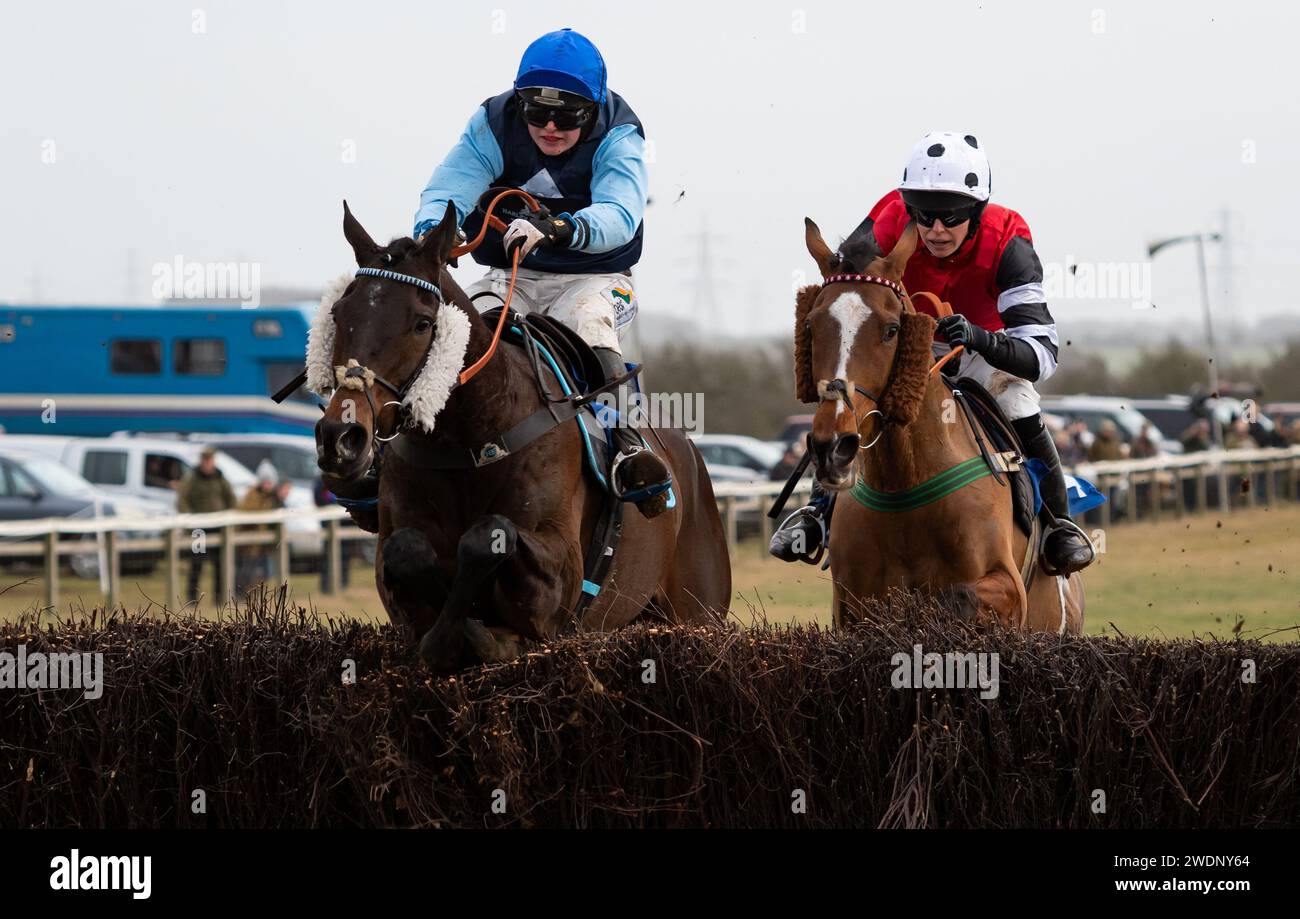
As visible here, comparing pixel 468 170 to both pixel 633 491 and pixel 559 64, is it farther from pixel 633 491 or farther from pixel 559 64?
pixel 633 491

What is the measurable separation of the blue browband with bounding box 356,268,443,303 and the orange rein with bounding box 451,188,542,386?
0.90 feet

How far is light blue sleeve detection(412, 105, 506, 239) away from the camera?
6.73 metres

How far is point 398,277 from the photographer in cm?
547

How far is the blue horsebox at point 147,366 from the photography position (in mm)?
27344

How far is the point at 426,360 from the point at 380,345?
0.20m

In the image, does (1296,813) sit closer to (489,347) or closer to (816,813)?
(816,813)

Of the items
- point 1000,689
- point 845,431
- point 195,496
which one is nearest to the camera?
point 1000,689

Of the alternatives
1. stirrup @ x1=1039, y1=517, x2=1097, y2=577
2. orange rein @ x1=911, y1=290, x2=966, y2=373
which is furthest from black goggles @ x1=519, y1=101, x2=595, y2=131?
stirrup @ x1=1039, y1=517, x2=1097, y2=577

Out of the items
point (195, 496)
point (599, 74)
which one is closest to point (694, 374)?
point (195, 496)

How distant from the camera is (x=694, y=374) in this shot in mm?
54469

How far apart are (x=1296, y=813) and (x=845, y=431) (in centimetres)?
175

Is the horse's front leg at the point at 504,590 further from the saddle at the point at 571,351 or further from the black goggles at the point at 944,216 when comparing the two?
the black goggles at the point at 944,216

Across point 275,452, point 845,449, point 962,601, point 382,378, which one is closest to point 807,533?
point 962,601

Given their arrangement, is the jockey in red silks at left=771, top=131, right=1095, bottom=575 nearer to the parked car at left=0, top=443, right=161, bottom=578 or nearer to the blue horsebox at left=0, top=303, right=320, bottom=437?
the parked car at left=0, top=443, right=161, bottom=578
